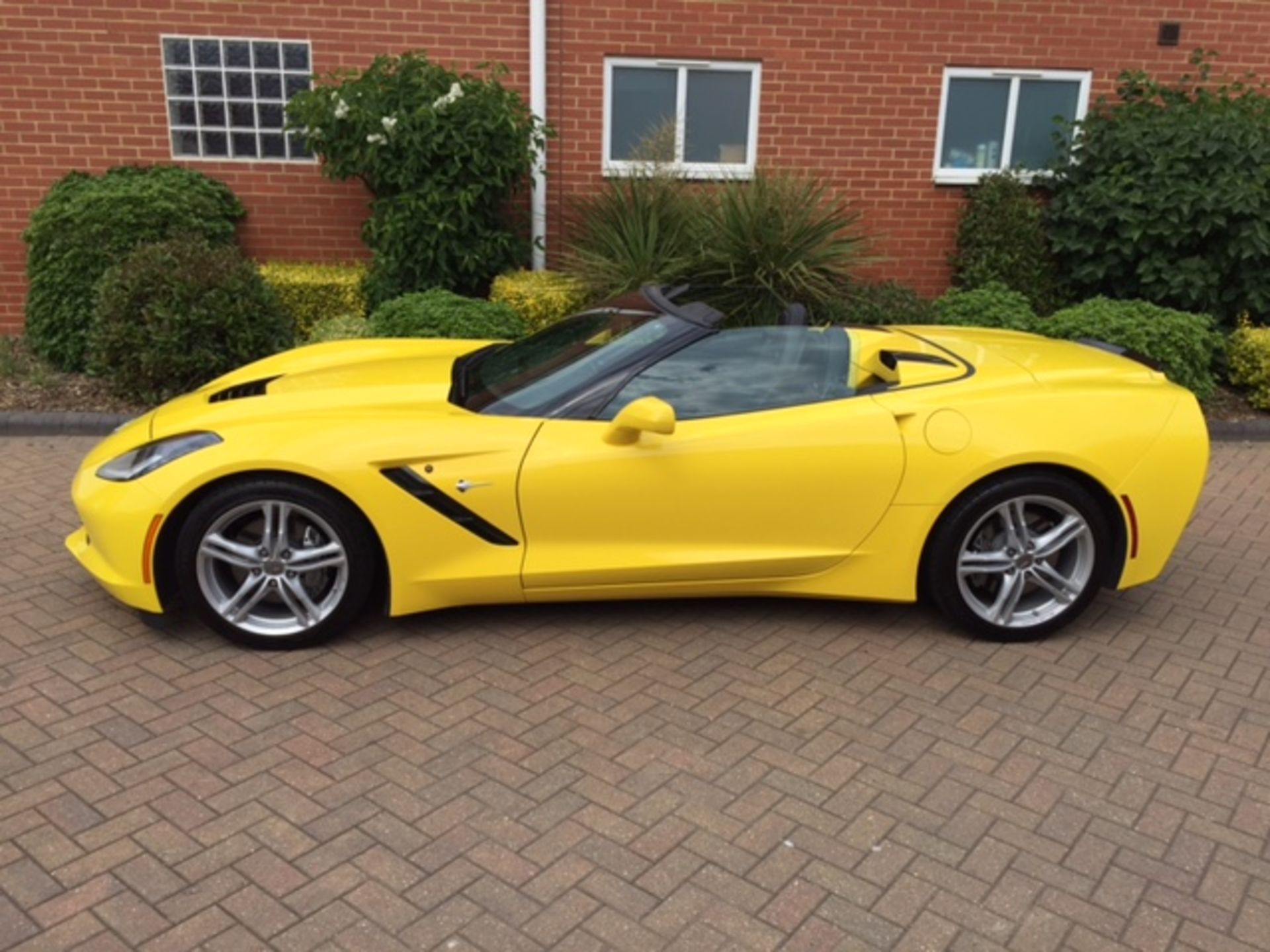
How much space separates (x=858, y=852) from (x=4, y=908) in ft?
7.02

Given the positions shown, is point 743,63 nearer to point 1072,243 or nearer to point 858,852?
point 1072,243

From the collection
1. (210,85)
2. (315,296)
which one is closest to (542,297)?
(315,296)

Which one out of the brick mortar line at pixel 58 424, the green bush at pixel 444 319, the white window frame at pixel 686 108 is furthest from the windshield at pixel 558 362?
the white window frame at pixel 686 108

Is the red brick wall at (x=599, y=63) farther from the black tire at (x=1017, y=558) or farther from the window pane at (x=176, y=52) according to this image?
the black tire at (x=1017, y=558)

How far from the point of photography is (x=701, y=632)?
165 inches

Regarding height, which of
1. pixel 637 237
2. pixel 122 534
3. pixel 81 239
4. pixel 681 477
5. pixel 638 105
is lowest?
pixel 122 534

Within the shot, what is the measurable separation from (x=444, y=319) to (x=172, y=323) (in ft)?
5.72

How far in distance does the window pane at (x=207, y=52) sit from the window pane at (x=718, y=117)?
12.8 feet

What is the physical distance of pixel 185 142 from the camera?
8938mm

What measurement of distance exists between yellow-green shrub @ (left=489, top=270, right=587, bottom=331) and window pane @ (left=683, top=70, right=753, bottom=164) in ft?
6.59

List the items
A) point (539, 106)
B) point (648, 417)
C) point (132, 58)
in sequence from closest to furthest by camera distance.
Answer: point (648, 417) < point (132, 58) < point (539, 106)

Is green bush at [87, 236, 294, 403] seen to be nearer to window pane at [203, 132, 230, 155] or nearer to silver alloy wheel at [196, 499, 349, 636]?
window pane at [203, 132, 230, 155]

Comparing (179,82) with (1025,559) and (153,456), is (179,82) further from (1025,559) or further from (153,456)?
(1025,559)

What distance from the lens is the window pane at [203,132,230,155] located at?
8930 millimetres
